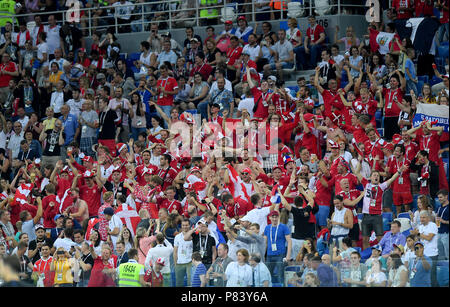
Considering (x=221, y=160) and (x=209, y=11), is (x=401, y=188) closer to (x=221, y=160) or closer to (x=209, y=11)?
(x=221, y=160)

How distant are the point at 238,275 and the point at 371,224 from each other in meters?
2.92

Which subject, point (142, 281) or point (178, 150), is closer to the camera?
point (142, 281)

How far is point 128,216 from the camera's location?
51.9ft

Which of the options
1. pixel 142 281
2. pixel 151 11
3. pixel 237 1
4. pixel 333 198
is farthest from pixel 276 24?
pixel 142 281

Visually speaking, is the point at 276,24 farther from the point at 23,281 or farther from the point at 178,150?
the point at 23,281

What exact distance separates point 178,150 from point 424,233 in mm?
5367

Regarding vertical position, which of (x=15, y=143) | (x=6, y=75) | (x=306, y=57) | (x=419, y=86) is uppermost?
(x=306, y=57)

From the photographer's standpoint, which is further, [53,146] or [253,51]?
[253,51]

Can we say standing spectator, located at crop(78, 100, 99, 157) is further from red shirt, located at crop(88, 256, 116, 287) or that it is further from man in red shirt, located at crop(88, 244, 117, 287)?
red shirt, located at crop(88, 256, 116, 287)

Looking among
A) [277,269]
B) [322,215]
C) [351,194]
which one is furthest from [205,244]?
[351,194]

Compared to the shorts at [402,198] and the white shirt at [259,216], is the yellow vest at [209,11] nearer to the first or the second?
the shorts at [402,198]

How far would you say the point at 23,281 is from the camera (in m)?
12.1

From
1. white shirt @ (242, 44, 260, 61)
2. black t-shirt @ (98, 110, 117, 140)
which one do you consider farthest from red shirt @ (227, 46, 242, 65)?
black t-shirt @ (98, 110, 117, 140)

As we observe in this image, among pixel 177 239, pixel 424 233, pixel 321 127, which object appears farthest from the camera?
pixel 321 127
